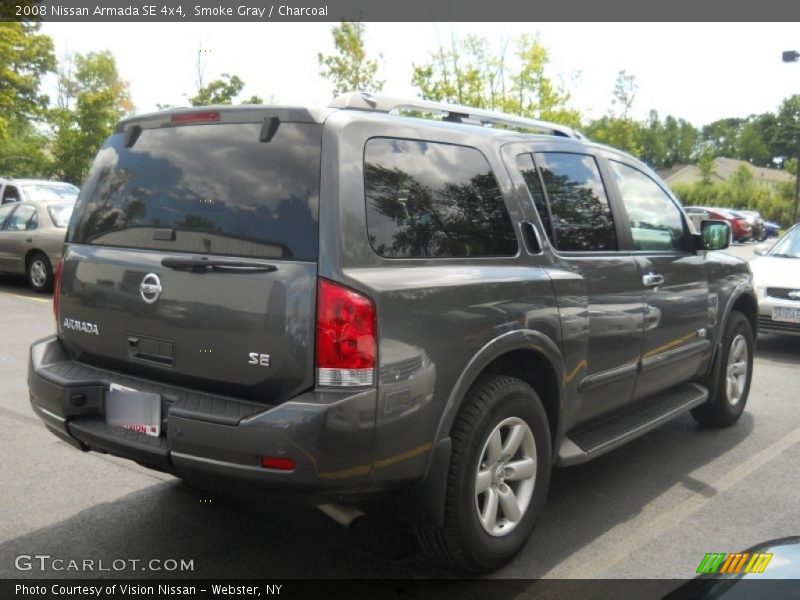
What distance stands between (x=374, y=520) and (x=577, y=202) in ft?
6.52

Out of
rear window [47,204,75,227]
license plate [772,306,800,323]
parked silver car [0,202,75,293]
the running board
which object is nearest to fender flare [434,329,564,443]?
the running board

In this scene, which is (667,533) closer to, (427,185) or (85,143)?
(427,185)

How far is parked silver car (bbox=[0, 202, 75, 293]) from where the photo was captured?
12.7 meters

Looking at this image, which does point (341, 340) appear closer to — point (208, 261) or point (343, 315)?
point (343, 315)

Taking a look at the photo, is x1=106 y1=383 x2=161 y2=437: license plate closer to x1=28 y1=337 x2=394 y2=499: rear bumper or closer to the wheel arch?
x1=28 y1=337 x2=394 y2=499: rear bumper

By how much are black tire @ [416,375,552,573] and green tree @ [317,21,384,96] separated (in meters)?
23.1

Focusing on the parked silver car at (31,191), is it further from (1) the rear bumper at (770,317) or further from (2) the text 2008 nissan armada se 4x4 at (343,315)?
(2) the text 2008 nissan armada se 4x4 at (343,315)

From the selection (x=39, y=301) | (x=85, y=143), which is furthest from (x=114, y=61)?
(x=39, y=301)

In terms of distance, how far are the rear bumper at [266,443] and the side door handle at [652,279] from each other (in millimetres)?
Answer: 2246

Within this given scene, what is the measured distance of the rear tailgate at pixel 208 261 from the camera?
289 centimetres

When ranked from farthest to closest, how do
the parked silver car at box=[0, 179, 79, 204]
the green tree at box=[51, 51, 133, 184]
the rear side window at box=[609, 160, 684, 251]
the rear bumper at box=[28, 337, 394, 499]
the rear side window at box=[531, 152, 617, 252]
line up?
the green tree at box=[51, 51, 133, 184] < the parked silver car at box=[0, 179, 79, 204] < the rear side window at box=[609, 160, 684, 251] < the rear side window at box=[531, 152, 617, 252] < the rear bumper at box=[28, 337, 394, 499]

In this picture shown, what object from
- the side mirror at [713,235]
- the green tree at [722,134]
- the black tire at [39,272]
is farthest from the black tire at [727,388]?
the green tree at [722,134]

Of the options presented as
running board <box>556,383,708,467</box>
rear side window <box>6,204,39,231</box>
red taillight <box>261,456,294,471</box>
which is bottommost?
running board <box>556,383,708,467</box>

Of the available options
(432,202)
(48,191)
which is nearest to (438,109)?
(432,202)
